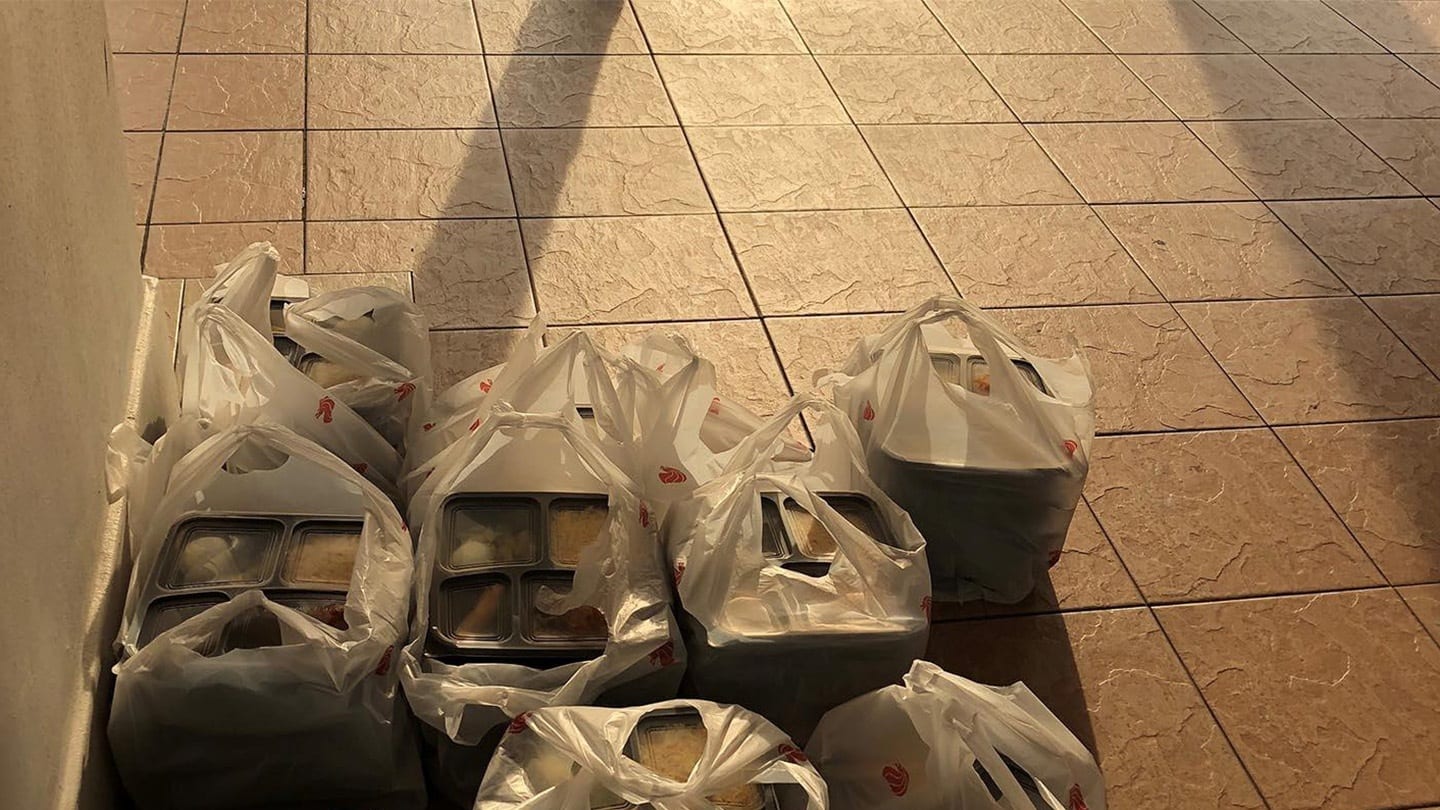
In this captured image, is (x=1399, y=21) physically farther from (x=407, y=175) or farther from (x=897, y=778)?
(x=897, y=778)

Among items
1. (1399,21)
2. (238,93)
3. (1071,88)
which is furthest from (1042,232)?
(1399,21)

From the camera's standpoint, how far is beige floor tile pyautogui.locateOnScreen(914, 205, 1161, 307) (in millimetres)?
2498

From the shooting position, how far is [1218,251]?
2670 mm

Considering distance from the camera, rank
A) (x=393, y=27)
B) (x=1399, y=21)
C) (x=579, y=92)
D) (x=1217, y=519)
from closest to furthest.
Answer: (x=1217, y=519) → (x=579, y=92) → (x=393, y=27) → (x=1399, y=21)

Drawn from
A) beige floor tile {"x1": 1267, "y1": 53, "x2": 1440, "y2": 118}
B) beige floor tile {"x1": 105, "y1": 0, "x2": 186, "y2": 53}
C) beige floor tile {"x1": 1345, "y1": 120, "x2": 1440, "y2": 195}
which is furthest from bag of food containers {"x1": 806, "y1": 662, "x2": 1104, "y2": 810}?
beige floor tile {"x1": 1267, "y1": 53, "x2": 1440, "y2": 118}

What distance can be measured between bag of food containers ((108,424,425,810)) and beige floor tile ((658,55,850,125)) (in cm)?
159

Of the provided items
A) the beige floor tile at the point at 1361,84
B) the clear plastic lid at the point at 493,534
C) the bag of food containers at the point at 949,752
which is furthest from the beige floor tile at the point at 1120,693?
the beige floor tile at the point at 1361,84

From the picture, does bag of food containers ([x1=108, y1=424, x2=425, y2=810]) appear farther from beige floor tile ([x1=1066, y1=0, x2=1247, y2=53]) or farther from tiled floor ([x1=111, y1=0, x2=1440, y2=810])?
beige floor tile ([x1=1066, y1=0, x2=1247, y2=53])

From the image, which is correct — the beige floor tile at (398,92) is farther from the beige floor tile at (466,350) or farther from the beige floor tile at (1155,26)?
the beige floor tile at (1155,26)

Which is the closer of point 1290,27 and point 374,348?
point 374,348

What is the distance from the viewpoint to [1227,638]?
73.4 inches

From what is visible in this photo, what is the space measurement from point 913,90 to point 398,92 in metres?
1.15

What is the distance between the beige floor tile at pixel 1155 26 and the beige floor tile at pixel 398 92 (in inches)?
63.5

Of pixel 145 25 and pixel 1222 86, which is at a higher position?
pixel 1222 86
